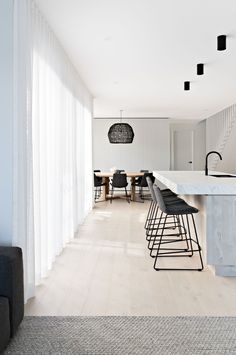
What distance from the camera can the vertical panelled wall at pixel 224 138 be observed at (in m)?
10.3

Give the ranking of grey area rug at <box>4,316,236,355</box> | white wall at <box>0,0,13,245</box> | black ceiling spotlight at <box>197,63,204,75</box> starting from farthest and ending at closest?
black ceiling spotlight at <box>197,63,204,75</box>, white wall at <box>0,0,13,245</box>, grey area rug at <box>4,316,236,355</box>

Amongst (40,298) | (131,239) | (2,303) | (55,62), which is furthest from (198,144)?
(2,303)

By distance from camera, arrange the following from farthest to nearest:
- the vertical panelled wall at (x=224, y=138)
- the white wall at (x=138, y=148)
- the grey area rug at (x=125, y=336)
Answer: the white wall at (x=138, y=148)
the vertical panelled wall at (x=224, y=138)
the grey area rug at (x=125, y=336)

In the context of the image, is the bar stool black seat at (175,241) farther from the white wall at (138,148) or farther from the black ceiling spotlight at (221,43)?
the white wall at (138,148)

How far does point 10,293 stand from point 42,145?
1.80 m

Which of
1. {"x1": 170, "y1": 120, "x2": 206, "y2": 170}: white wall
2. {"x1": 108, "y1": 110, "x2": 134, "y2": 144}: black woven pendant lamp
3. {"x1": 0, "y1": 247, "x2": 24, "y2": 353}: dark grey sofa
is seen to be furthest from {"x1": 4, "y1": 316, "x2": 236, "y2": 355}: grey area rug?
{"x1": 170, "y1": 120, "x2": 206, "y2": 170}: white wall

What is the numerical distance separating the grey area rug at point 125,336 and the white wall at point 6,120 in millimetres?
711

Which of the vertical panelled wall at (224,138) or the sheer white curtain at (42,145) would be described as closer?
the sheer white curtain at (42,145)

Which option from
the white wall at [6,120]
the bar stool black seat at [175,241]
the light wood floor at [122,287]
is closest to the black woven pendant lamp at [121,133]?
the bar stool black seat at [175,241]

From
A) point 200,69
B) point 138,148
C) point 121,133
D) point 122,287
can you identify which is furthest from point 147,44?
point 138,148

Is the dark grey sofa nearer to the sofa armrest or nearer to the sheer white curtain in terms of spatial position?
the sofa armrest

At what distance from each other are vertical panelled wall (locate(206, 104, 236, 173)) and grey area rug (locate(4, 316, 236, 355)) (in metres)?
8.36

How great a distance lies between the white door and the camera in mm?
13617

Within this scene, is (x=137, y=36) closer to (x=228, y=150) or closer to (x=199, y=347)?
(x=199, y=347)
